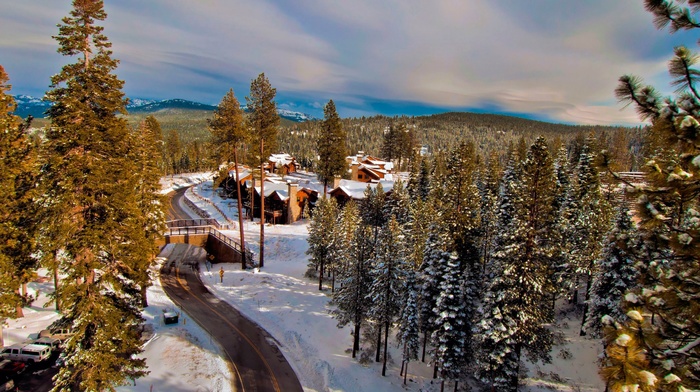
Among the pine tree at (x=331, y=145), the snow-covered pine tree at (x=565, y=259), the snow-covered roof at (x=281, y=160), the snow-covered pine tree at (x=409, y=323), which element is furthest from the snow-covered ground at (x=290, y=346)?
the snow-covered roof at (x=281, y=160)

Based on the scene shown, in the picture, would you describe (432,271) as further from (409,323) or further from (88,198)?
(88,198)

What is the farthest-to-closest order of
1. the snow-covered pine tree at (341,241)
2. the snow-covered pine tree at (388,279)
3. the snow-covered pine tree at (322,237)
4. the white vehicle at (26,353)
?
the snow-covered pine tree at (322,237), the snow-covered pine tree at (341,241), the snow-covered pine tree at (388,279), the white vehicle at (26,353)

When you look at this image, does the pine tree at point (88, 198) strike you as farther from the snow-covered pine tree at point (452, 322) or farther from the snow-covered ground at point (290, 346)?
the snow-covered pine tree at point (452, 322)

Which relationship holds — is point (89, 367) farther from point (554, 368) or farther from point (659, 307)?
point (554, 368)

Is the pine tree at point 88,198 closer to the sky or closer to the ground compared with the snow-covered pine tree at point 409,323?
closer to the sky

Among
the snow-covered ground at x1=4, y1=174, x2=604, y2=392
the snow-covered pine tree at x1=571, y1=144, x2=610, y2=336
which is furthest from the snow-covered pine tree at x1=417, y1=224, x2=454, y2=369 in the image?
the snow-covered pine tree at x1=571, y1=144, x2=610, y2=336
